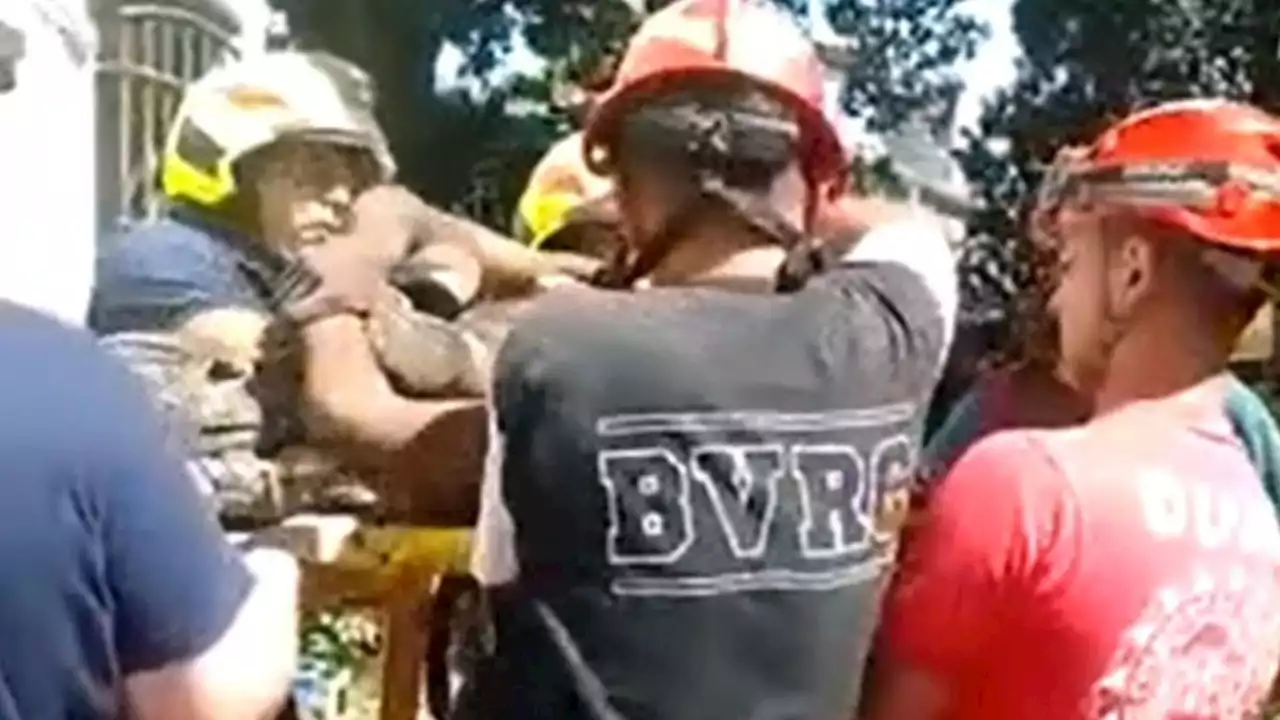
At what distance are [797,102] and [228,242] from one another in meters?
1.02

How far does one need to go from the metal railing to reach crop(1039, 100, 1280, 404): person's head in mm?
1737

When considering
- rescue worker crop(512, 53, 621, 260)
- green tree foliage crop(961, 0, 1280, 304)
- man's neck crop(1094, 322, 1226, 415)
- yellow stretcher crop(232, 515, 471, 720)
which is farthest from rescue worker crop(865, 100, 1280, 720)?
green tree foliage crop(961, 0, 1280, 304)

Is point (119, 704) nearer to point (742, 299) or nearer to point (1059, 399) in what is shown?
point (742, 299)

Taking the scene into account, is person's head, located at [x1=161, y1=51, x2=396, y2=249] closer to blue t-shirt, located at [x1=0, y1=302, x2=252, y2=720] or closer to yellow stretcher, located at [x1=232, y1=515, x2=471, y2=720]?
yellow stretcher, located at [x1=232, y1=515, x2=471, y2=720]

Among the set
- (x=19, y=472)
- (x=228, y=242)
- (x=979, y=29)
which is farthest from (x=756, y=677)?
(x=979, y=29)

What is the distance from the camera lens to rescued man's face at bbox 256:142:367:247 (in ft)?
11.7

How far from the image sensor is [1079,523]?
2.74m

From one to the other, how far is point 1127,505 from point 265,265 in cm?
115

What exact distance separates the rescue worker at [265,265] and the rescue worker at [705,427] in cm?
36

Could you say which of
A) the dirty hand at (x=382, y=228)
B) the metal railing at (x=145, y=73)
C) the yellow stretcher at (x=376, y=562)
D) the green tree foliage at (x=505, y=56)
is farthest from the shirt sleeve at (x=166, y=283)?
the green tree foliage at (x=505, y=56)

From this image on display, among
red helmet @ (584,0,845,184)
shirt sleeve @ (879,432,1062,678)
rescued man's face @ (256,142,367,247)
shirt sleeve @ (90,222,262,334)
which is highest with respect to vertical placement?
red helmet @ (584,0,845,184)

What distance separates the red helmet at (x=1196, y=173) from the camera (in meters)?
2.86

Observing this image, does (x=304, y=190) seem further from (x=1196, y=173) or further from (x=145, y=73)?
(x=145, y=73)

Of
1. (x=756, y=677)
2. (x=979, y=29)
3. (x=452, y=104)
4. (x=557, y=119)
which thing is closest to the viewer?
(x=756, y=677)
